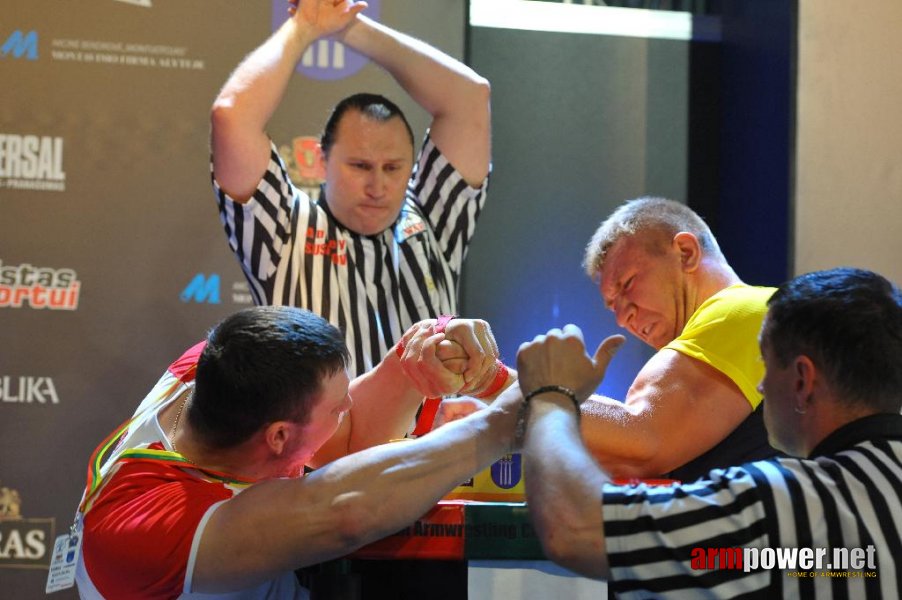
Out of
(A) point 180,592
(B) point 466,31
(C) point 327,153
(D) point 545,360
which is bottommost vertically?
(A) point 180,592

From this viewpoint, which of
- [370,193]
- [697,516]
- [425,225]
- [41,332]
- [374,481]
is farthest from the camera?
[41,332]

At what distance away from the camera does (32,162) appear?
3.34m

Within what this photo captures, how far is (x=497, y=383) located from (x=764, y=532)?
0.89 m

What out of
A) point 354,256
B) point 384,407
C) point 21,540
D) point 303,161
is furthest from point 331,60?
point 21,540

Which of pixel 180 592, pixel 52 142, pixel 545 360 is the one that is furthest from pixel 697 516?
pixel 52 142

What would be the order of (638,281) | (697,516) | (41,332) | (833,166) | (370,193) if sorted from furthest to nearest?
(833,166) → (41,332) → (370,193) → (638,281) → (697,516)

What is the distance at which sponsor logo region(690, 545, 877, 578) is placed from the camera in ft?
3.58

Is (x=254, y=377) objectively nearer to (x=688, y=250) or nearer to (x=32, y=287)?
(x=688, y=250)

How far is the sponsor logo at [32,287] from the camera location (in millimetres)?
3309

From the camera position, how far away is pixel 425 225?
285cm

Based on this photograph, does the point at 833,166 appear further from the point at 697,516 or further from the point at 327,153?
the point at 697,516

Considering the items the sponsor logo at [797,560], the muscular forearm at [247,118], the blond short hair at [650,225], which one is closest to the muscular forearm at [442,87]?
the muscular forearm at [247,118]

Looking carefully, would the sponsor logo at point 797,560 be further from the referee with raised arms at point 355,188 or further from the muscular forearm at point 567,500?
the referee with raised arms at point 355,188

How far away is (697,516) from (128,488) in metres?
0.81
